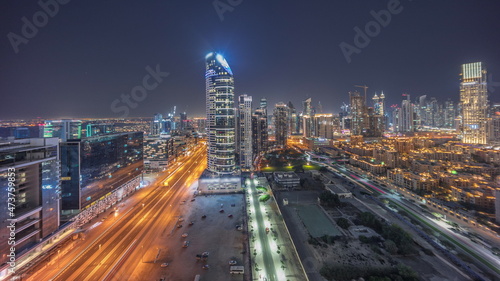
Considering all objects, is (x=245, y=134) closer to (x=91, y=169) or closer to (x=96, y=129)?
(x=96, y=129)

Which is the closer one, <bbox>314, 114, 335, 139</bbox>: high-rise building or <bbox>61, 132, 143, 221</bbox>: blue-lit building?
<bbox>61, 132, 143, 221</bbox>: blue-lit building

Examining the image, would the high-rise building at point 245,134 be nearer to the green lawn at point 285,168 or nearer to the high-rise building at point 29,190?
the green lawn at point 285,168

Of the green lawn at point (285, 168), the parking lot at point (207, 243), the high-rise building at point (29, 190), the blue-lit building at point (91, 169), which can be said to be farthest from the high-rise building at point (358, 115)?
the high-rise building at point (29, 190)

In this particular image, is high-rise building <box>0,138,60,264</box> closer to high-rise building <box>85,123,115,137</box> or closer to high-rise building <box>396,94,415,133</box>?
high-rise building <box>85,123,115,137</box>

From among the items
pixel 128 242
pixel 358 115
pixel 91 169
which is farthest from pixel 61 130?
pixel 358 115

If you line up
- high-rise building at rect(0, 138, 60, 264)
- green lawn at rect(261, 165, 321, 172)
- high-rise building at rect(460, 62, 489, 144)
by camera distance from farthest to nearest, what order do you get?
high-rise building at rect(460, 62, 489, 144)
green lawn at rect(261, 165, 321, 172)
high-rise building at rect(0, 138, 60, 264)

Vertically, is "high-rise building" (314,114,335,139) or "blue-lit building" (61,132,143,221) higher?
"high-rise building" (314,114,335,139)

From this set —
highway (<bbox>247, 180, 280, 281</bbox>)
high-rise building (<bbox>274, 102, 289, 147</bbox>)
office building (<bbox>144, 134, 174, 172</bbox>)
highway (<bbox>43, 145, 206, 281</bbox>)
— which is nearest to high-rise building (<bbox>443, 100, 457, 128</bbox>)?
high-rise building (<bbox>274, 102, 289, 147</bbox>)
